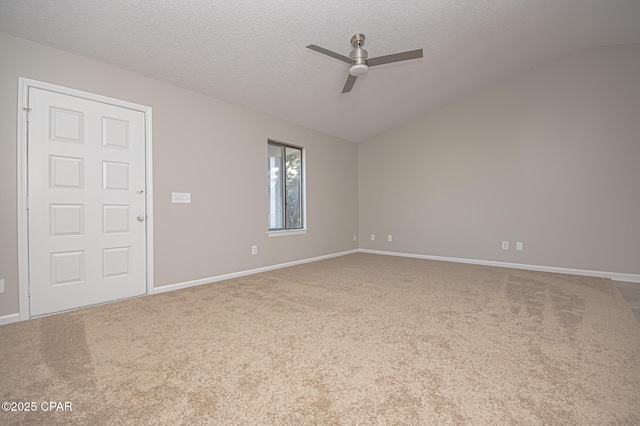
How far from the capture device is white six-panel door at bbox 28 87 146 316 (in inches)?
104

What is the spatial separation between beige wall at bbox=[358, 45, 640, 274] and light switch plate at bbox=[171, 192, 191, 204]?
160 inches

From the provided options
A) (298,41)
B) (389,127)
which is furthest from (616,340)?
(389,127)

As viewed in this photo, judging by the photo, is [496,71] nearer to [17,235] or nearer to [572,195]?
[572,195]

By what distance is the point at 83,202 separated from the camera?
2887mm

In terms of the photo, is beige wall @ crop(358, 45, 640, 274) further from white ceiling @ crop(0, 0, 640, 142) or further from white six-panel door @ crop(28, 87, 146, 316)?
white six-panel door @ crop(28, 87, 146, 316)

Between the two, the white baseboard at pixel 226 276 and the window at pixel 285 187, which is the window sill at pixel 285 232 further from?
the white baseboard at pixel 226 276

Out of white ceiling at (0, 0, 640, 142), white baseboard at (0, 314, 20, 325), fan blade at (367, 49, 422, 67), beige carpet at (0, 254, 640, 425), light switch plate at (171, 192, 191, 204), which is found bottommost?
beige carpet at (0, 254, 640, 425)

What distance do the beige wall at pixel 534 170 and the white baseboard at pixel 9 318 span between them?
5582 millimetres

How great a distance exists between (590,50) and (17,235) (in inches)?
285

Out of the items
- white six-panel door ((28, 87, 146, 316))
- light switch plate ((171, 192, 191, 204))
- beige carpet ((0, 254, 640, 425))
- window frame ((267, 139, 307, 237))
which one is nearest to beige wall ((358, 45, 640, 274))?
beige carpet ((0, 254, 640, 425))

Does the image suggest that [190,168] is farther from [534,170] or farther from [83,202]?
[534,170]

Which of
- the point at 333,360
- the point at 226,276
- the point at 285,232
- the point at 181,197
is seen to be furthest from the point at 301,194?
the point at 333,360

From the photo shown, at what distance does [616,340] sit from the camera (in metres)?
2.14

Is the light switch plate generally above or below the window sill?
above
